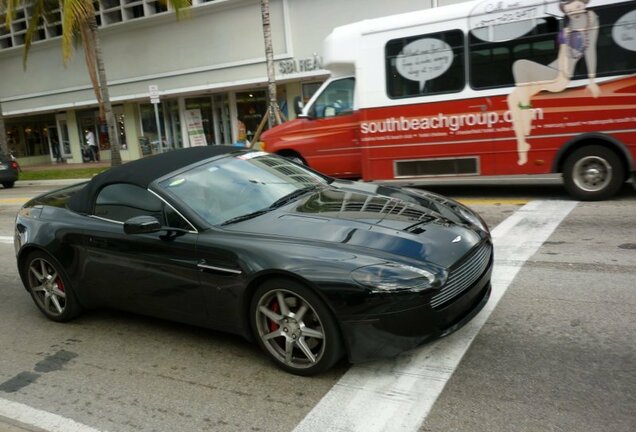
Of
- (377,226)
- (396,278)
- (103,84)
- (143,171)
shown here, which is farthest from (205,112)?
(396,278)

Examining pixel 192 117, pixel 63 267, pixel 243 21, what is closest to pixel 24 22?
pixel 192 117

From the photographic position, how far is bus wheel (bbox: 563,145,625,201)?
26.7 feet

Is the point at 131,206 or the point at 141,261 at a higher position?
the point at 131,206

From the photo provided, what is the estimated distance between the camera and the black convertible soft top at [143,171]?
4.50 m

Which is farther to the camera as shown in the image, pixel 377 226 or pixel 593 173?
pixel 593 173

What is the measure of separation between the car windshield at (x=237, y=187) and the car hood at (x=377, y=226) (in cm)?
19

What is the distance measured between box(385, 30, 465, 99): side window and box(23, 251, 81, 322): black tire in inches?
242

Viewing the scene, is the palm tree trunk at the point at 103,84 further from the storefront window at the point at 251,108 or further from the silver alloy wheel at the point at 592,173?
the silver alloy wheel at the point at 592,173

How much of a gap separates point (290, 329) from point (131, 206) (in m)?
1.75

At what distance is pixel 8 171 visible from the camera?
64.5ft

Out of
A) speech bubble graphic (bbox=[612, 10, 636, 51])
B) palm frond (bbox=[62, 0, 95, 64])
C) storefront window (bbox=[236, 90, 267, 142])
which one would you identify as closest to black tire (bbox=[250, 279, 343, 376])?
speech bubble graphic (bbox=[612, 10, 636, 51])

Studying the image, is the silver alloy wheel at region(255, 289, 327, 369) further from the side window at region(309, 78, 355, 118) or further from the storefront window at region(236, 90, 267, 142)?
the storefront window at region(236, 90, 267, 142)

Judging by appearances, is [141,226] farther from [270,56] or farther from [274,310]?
[270,56]

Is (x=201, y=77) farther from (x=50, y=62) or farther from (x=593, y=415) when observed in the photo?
(x=593, y=415)
